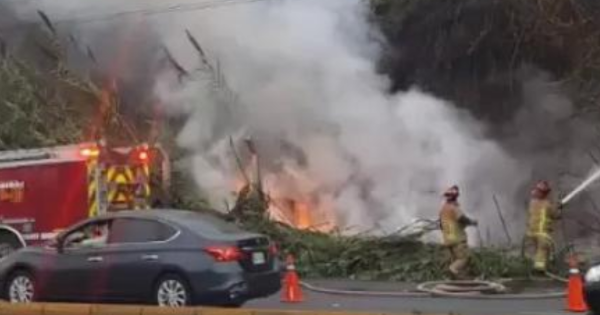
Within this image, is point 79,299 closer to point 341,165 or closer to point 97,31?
point 341,165

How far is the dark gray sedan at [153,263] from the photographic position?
12.5 m

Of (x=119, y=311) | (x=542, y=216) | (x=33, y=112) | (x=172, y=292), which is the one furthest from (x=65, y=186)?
(x=119, y=311)

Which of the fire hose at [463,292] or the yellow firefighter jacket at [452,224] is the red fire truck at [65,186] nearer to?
the fire hose at [463,292]

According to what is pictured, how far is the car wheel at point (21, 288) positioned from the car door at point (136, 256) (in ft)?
4.16

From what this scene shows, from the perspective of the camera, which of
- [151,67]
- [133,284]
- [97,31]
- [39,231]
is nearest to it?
[133,284]

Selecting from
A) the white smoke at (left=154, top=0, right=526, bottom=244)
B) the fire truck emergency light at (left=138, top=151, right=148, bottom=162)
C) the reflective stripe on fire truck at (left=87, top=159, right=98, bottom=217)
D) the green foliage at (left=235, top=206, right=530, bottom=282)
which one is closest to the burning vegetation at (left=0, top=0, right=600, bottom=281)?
the green foliage at (left=235, top=206, right=530, bottom=282)

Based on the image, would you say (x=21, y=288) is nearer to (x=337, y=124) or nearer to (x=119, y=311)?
(x=119, y=311)

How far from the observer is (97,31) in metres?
25.0

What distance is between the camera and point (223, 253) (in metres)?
12.5

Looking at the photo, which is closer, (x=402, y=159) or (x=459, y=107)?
(x=402, y=159)

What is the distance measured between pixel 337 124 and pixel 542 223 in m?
5.18

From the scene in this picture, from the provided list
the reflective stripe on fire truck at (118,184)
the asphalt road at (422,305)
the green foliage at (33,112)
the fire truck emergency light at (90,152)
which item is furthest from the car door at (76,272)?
the green foliage at (33,112)

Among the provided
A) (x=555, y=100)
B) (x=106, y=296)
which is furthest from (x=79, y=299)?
(x=555, y=100)

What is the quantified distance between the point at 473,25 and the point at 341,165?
A: 4.37 m
